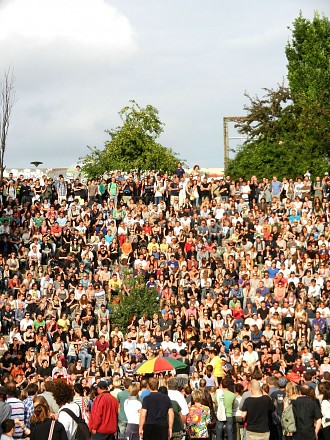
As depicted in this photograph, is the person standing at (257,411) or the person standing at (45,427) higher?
the person standing at (45,427)

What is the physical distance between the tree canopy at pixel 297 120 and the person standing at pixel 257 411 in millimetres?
34662

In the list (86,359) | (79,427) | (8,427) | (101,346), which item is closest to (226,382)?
(79,427)

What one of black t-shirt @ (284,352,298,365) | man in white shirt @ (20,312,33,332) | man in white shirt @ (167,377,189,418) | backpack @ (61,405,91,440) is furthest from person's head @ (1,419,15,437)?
man in white shirt @ (20,312,33,332)

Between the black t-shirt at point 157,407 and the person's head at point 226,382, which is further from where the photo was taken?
the person's head at point 226,382

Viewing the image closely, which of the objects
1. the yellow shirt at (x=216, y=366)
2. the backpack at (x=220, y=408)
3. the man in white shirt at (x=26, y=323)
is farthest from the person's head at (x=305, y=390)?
the man in white shirt at (x=26, y=323)

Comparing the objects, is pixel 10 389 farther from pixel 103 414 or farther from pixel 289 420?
pixel 289 420

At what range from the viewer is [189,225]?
36688 millimetres

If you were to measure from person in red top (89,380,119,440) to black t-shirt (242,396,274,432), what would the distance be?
2.09 metres

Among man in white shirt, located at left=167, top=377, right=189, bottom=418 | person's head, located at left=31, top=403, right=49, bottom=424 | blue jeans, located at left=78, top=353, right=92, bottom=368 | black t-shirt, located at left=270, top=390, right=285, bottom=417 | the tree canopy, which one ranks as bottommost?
blue jeans, located at left=78, top=353, right=92, bottom=368

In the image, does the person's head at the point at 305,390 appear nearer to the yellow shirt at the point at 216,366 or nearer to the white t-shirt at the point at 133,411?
the white t-shirt at the point at 133,411

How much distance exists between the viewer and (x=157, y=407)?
53.3ft

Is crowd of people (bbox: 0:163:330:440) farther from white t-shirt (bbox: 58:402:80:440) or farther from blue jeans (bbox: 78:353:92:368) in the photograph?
white t-shirt (bbox: 58:402:80:440)

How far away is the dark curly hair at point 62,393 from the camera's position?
47.9 ft

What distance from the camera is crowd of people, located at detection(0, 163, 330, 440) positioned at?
25.8 metres
